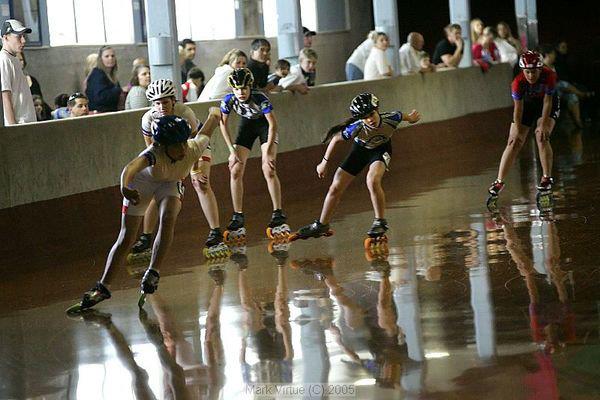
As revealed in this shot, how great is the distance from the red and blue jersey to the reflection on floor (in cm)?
135

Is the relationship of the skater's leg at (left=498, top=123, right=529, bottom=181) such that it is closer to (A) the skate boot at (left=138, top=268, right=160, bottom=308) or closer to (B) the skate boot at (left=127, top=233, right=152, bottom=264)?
(B) the skate boot at (left=127, top=233, right=152, bottom=264)

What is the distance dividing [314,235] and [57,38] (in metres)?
10.5

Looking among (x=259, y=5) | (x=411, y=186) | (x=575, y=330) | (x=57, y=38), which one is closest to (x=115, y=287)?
(x=575, y=330)

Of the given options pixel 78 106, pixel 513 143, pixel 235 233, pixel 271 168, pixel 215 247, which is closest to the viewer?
pixel 215 247

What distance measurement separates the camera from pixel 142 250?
12.9m

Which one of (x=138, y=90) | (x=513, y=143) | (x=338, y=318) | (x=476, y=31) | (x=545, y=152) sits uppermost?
(x=476, y=31)

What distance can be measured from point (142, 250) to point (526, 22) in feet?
63.1

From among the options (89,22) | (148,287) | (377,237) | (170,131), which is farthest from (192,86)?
(148,287)

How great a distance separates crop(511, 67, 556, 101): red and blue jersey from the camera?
14.9m

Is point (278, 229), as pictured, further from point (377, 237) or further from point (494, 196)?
point (494, 196)

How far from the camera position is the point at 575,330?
8.06 meters

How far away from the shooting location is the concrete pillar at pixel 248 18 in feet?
92.7

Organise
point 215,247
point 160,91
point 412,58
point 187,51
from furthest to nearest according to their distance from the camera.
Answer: point 412,58 < point 187,51 < point 215,247 < point 160,91

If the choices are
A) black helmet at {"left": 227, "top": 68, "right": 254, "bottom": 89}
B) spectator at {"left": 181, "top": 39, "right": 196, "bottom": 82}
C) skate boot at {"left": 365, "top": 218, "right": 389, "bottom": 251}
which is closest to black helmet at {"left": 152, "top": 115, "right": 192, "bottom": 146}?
skate boot at {"left": 365, "top": 218, "right": 389, "bottom": 251}
